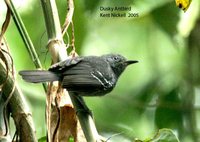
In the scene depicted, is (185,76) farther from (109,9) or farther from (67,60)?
(67,60)

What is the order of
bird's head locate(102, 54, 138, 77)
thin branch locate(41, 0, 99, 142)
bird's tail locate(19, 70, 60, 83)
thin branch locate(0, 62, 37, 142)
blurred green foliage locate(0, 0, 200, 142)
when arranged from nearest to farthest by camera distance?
1. thin branch locate(0, 62, 37, 142)
2. thin branch locate(41, 0, 99, 142)
3. bird's tail locate(19, 70, 60, 83)
4. bird's head locate(102, 54, 138, 77)
5. blurred green foliage locate(0, 0, 200, 142)

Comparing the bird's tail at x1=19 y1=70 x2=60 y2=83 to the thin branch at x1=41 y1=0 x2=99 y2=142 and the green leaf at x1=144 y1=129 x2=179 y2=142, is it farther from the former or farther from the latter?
the green leaf at x1=144 y1=129 x2=179 y2=142

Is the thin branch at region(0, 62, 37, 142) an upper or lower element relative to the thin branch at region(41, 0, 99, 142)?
lower

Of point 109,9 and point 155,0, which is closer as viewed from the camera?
point 109,9

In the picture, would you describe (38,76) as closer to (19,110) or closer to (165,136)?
(19,110)

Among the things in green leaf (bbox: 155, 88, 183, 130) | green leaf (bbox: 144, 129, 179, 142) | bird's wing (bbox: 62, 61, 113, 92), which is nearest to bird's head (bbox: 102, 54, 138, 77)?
bird's wing (bbox: 62, 61, 113, 92)

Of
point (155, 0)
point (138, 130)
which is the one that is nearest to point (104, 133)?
point (138, 130)

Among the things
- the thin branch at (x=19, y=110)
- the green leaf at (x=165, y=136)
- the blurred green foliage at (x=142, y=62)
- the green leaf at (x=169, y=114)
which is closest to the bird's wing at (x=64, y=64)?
the thin branch at (x=19, y=110)
